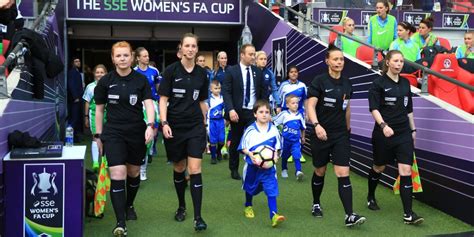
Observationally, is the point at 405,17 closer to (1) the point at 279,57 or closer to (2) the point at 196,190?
(1) the point at 279,57

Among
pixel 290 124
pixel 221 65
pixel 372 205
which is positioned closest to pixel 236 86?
pixel 290 124

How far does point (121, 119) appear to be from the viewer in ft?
15.9

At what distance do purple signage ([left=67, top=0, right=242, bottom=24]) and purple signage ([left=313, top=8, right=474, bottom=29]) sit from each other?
2.20 meters

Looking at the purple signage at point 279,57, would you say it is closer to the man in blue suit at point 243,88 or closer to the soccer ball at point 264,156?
the man in blue suit at point 243,88

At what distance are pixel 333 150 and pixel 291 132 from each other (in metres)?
2.40

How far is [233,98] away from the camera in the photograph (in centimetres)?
686

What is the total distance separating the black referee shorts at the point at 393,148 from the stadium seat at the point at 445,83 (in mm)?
1588

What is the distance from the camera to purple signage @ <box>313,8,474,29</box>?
13672mm

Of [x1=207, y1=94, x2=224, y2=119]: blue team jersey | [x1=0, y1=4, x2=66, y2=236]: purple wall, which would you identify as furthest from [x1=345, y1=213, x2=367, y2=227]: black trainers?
[x1=207, y1=94, x2=224, y2=119]: blue team jersey

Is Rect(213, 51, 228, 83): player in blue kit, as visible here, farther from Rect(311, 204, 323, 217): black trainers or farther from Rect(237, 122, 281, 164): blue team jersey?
Rect(311, 204, 323, 217): black trainers

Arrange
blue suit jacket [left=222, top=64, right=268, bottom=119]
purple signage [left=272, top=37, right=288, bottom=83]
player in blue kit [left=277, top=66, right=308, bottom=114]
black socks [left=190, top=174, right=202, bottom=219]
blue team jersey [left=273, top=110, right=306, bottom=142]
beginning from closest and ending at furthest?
1. black socks [left=190, top=174, right=202, bottom=219]
2. blue suit jacket [left=222, top=64, right=268, bottom=119]
3. blue team jersey [left=273, top=110, right=306, bottom=142]
4. player in blue kit [left=277, top=66, right=308, bottom=114]
5. purple signage [left=272, top=37, right=288, bottom=83]

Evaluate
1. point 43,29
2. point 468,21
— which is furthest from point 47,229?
point 468,21

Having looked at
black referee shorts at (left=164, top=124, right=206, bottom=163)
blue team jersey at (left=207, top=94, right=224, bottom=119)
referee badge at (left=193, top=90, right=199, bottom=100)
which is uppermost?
referee badge at (left=193, top=90, right=199, bottom=100)

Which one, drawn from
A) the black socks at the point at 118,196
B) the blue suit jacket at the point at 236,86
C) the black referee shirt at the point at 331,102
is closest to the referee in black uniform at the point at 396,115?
the black referee shirt at the point at 331,102
